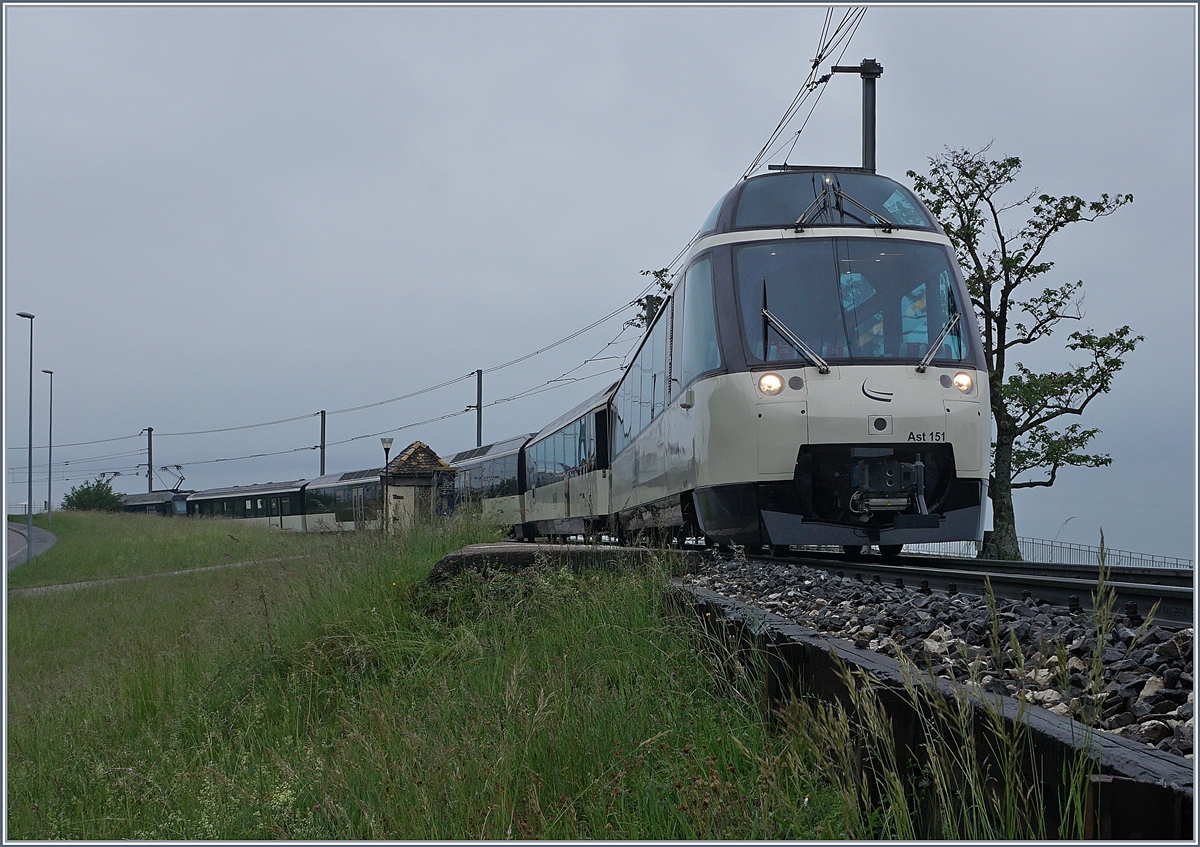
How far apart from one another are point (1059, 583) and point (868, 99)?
10.8 meters

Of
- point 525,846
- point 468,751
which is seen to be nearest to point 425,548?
point 468,751

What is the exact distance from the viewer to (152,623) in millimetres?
13617

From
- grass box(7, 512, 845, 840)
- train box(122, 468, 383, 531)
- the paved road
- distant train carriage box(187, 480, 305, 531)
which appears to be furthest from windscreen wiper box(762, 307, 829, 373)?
distant train carriage box(187, 480, 305, 531)

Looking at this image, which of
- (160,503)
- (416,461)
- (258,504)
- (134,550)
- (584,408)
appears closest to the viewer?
(584,408)

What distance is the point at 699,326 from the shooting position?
913cm

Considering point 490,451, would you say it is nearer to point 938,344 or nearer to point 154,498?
point 938,344

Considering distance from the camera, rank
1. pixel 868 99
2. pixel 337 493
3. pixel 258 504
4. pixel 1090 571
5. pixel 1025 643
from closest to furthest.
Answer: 1. pixel 1025 643
2. pixel 1090 571
3. pixel 868 99
4. pixel 337 493
5. pixel 258 504

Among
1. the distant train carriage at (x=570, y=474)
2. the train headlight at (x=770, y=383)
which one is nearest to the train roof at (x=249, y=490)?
the distant train carriage at (x=570, y=474)

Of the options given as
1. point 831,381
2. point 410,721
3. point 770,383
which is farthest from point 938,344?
point 410,721

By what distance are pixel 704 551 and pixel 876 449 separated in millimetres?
2026

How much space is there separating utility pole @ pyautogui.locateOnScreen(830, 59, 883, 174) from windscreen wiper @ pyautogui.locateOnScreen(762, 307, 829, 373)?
21.8 ft

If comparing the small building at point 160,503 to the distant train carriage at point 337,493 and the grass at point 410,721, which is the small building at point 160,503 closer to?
the distant train carriage at point 337,493

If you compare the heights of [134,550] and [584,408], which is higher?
[584,408]

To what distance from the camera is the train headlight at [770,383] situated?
8.02 m
